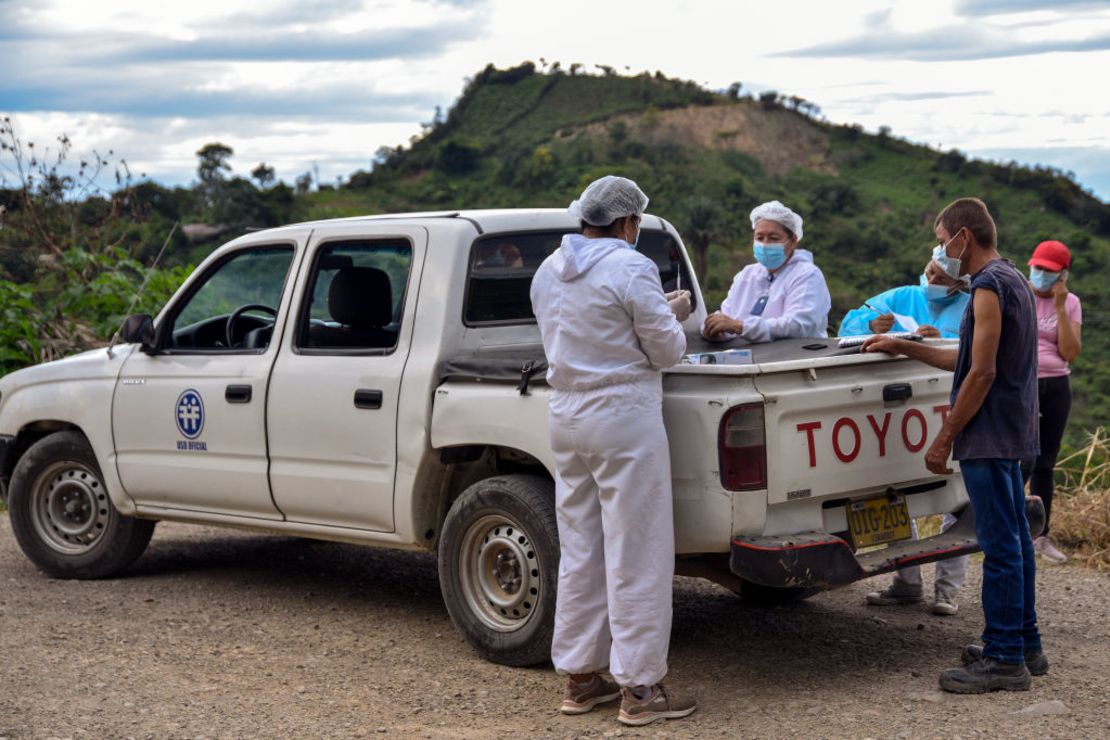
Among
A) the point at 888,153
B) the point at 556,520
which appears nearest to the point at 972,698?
the point at 556,520

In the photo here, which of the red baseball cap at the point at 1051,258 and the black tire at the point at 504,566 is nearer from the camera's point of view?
the black tire at the point at 504,566

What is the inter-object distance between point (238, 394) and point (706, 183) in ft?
111

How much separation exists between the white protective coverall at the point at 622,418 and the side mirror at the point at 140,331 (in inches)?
113

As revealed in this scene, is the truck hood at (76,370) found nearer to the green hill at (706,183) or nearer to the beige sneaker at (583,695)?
the beige sneaker at (583,695)

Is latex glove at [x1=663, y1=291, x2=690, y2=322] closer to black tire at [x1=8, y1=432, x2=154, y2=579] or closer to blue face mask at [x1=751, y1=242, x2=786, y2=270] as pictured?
blue face mask at [x1=751, y1=242, x2=786, y2=270]

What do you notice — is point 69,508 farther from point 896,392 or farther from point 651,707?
point 896,392

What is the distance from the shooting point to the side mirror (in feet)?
23.8

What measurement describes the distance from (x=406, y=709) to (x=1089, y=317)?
71.2 feet

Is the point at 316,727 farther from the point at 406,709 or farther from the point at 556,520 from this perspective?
the point at 556,520

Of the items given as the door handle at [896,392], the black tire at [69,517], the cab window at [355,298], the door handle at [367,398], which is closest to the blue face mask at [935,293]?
the door handle at [896,392]

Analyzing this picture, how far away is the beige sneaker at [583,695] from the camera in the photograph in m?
5.41

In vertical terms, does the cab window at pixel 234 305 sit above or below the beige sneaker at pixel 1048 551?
above

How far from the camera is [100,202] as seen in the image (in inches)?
574

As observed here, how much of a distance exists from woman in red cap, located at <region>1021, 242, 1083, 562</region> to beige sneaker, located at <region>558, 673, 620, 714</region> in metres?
3.49
